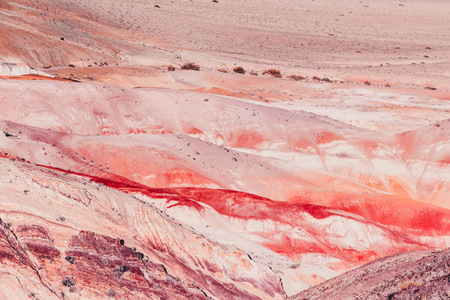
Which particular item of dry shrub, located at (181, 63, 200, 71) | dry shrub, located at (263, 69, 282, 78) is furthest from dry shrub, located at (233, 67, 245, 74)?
dry shrub, located at (181, 63, 200, 71)

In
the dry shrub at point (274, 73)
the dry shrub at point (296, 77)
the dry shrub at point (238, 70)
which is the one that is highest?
the dry shrub at point (238, 70)

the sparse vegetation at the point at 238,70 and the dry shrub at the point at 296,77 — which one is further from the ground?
the sparse vegetation at the point at 238,70

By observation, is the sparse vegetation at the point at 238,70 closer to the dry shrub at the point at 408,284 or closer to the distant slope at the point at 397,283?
the distant slope at the point at 397,283

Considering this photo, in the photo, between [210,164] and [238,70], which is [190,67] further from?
[210,164]

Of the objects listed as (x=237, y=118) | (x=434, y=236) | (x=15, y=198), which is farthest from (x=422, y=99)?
(x=15, y=198)

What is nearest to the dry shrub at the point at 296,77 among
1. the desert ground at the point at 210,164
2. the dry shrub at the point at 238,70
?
the desert ground at the point at 210,164

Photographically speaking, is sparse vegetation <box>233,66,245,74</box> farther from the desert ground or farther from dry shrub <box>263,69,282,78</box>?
dry shrub <box>263,69,282,78</box>

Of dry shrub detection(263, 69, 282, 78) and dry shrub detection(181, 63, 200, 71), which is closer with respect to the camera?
dry shrub detection(181, 63, 200, 71)

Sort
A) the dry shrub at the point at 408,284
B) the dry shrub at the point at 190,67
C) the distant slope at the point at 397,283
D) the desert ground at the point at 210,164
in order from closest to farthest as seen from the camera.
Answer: the distant slope at the point at 397,283, the dry shrub at the point at 408,284, the desert ground at the point at 210,164, the dry shrub at the point at 190,67

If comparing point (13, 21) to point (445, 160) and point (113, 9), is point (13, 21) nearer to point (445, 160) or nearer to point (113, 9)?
point (113, 9)

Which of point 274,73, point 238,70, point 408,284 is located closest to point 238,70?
point 238,70

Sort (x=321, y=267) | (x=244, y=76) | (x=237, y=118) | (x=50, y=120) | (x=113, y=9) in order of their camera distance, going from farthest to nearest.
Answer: (x=113, y=9) → (x=244, y=76) → (x=237, y=118) → (x=50, y=120) → (x=321, y=267)
